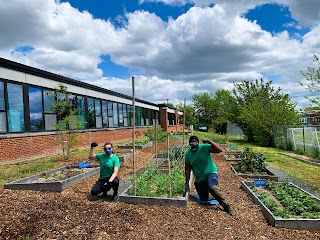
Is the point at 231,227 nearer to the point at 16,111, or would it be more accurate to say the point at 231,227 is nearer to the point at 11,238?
the point at 11,238

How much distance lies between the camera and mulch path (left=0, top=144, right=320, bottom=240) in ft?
13.3

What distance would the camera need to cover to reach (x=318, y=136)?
48.0ft

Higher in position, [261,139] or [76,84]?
[76,84]

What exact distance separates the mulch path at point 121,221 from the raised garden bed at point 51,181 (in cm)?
44

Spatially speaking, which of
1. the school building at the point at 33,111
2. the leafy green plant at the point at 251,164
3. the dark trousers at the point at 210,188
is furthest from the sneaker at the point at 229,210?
the leafy green plant at the point at 251,164

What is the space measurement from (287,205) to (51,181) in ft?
18.3

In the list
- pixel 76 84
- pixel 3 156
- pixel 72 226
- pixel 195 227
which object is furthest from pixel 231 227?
pixel 76 84

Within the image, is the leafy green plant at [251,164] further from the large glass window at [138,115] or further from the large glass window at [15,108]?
the large glass window at [138,115]

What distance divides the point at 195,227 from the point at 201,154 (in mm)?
1715

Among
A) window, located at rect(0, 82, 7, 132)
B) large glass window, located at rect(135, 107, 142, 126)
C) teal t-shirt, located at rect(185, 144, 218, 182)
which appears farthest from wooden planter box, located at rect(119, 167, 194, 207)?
large glass window, located at rect(135, 107, 142, 126)

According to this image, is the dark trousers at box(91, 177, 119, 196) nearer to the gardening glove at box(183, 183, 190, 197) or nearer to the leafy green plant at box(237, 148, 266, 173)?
the gardening glove at box(183, 183, 190, 197)

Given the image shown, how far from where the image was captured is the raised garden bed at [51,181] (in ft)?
21.1

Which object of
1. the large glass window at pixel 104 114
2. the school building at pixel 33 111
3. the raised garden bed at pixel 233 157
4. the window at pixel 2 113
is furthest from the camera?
the large glass window at pixel 104 114

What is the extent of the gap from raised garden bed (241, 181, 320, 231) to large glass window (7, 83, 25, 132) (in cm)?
934
